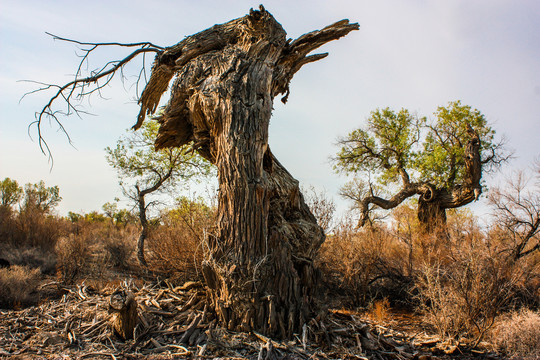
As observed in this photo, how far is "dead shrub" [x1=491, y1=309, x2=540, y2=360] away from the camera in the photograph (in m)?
5.10

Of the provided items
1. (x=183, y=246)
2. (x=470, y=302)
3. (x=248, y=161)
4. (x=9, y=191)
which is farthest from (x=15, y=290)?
(x=9, y=191)

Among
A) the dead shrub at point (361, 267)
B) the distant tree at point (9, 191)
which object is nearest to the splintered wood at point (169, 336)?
the dead shrub at point (361, 267)

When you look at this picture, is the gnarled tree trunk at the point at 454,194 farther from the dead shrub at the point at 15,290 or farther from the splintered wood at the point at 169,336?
the dead shrub at the point at 15,290

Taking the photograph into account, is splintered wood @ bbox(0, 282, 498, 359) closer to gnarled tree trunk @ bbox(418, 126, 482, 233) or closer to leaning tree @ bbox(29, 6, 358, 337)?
leaning tree @ bbox(29, 6, 358, 337)

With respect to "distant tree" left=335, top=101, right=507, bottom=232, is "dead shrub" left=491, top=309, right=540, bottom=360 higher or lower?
lower

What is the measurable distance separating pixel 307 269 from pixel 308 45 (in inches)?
149

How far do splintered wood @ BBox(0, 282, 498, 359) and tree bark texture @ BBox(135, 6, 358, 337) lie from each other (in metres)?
0.25

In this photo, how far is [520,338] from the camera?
5.25 meters

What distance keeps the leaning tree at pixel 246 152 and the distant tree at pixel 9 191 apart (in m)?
25.4

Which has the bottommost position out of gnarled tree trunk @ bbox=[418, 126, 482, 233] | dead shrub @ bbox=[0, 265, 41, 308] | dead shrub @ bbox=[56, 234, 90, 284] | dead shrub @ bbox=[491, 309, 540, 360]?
dead shrub @ bbox=[491, 309, 540, 360]

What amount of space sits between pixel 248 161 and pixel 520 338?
4.95 metres

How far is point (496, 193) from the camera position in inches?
465

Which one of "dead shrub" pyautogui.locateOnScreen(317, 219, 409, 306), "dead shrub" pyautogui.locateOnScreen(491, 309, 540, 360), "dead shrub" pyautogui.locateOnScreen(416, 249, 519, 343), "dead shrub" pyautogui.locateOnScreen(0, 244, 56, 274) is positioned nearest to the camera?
"dead shrub" pyautogui.locateOnScreen(491, 309, 540, 360)

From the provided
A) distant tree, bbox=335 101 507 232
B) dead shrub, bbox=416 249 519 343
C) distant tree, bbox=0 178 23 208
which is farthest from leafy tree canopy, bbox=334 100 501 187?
distant tree, bbox=0 178 23 208
